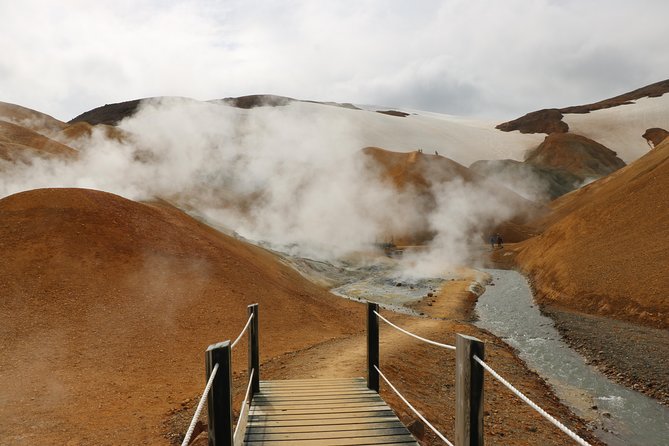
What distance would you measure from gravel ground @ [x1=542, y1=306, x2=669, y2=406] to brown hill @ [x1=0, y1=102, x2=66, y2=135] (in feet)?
245

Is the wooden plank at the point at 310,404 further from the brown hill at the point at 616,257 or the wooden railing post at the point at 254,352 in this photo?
the brown hill at the point at 616,257

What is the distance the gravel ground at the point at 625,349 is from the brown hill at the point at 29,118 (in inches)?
2941

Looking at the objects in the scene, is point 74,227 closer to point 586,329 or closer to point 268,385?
point 268,385

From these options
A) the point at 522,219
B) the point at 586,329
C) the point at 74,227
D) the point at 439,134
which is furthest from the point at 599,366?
the point at 439,134

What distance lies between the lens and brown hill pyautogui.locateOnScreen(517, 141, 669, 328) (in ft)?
53.8

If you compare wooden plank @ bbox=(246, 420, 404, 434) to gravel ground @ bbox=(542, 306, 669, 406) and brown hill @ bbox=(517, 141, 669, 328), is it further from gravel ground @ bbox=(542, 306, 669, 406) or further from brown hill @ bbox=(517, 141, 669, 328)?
brown hill @ bbox=(517, 141, 669, 328)

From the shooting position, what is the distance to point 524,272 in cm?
3092

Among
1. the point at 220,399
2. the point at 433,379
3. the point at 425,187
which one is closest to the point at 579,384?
the point at 433,379

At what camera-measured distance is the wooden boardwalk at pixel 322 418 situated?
4.50 m

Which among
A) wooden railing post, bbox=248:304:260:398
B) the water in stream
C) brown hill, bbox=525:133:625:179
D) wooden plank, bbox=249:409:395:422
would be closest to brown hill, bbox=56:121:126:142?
the water in stream

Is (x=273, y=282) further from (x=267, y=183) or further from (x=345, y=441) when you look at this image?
(x=267, y=183)

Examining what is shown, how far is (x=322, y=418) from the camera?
5.02 m

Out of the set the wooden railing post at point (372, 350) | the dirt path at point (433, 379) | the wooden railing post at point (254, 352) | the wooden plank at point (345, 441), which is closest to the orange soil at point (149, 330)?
the dirt path at point (433, 379)

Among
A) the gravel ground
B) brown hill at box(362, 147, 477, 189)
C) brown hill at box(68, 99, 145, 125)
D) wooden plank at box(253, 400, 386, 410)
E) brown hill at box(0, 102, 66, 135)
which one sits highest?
brown hill at box(68, 99, 145, 125)
